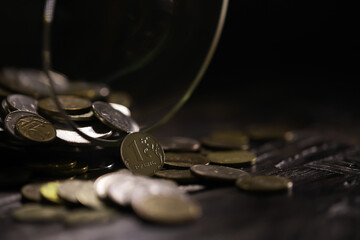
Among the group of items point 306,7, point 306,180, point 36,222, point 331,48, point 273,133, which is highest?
point 306,7

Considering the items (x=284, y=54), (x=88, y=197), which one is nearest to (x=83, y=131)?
(x=88, y=197)

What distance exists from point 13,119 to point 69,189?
1.09ft

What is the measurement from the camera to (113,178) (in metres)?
1.24

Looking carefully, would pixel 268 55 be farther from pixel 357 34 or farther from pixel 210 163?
pixel 210 163

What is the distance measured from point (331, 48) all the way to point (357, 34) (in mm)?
184

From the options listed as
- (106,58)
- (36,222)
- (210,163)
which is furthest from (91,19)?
(36,222)

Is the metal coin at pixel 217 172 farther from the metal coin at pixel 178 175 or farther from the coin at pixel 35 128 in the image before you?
the coin at pixel 35 128

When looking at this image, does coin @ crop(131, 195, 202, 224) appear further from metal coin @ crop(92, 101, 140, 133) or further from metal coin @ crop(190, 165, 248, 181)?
metal coin @ crop(92, 101, 140, 133)

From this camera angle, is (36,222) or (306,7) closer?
(36,222)

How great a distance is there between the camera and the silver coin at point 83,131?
136cm

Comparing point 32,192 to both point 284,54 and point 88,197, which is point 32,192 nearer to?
point 88,197

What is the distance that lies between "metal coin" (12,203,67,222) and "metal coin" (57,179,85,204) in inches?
1.2

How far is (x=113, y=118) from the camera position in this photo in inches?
58.1

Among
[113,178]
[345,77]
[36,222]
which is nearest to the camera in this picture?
[36,222]
